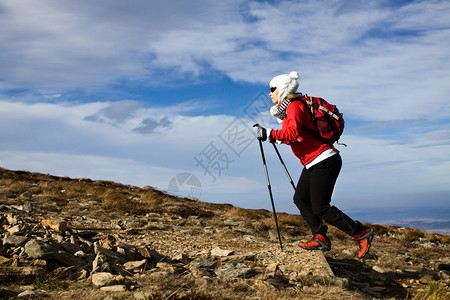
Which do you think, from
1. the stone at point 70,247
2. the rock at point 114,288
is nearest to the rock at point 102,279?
the rock at point 114,288

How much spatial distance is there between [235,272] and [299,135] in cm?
232

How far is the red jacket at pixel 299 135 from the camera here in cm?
511

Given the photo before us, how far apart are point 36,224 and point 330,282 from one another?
585 cm

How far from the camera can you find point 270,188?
743 cm

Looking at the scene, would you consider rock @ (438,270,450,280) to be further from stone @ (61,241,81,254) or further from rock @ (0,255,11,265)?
rock @ (0,255,11,265)

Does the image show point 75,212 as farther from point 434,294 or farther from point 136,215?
point 434,294

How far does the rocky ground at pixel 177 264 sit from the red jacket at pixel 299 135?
6.22 ft

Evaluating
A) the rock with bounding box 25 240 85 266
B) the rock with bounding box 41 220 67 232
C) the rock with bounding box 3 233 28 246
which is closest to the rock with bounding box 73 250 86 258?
the rock with bounding box 25 240 85 266

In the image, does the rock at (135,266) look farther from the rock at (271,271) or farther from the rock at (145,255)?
the rock at (271,271)

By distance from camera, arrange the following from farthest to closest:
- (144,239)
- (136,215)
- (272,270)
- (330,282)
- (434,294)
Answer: (136,215) < (144,239) < (272,270) < (330,282) < (434,294)

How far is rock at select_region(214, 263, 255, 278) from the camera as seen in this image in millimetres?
5339

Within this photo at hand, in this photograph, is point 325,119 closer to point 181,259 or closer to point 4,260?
point 181,259

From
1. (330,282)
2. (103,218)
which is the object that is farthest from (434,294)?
(103,218)

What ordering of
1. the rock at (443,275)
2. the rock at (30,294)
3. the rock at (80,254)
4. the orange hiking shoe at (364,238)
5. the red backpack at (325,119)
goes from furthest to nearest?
the rock at (443,275) → the rock at (80,254) → the orange hiking shoe at (364,238) → the red backpack at (325,119) → the rock at (30,294)
